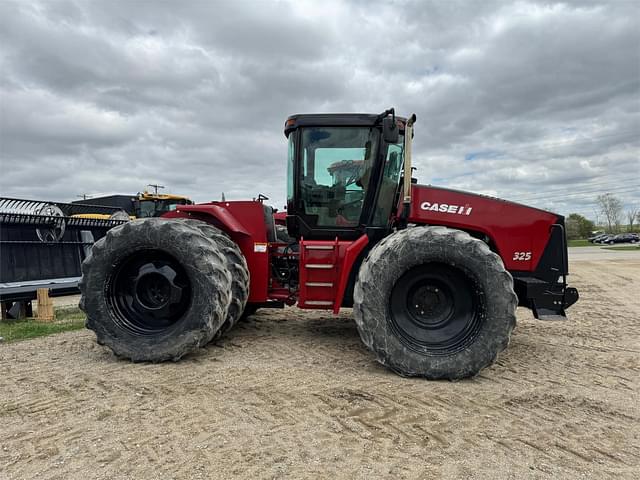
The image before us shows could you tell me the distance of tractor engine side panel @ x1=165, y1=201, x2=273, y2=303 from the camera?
4746 mm

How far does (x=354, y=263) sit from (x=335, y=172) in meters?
1.00

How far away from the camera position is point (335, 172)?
4695 mm

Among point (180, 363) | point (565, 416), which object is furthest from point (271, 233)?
point (565, 416)

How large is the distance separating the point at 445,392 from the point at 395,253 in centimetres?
119

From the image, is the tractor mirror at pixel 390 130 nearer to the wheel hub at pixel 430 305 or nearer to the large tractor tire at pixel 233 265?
the wheel hub at pixel 430 305

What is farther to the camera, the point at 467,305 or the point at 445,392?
the point at 467,305

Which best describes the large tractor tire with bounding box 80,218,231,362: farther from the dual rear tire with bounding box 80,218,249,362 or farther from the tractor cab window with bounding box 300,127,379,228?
the tractor cab window with bounding box 300,127,379,228

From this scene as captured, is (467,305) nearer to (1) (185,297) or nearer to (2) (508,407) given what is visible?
(2) (508,407)

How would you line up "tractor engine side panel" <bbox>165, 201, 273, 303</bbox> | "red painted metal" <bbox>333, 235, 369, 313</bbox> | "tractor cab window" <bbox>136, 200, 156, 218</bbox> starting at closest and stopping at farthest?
"red painted metal" <bbox>333, 235, 369, 313</bbox>, "tractor engine side panel" <bbox>165, 201, 273, 303</bbox>, "tractor cab window" <bbox>136, 200, 156, 218</bbox>

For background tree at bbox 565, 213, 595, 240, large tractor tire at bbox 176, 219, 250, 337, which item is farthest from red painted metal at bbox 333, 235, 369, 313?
background tree at bbox 565, 213, 595, 240

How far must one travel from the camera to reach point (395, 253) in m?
3.83

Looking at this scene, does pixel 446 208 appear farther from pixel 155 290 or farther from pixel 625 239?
pixel 625 239

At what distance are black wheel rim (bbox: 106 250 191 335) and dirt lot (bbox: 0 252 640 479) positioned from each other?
450mm

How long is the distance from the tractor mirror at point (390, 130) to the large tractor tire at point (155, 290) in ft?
6.67
